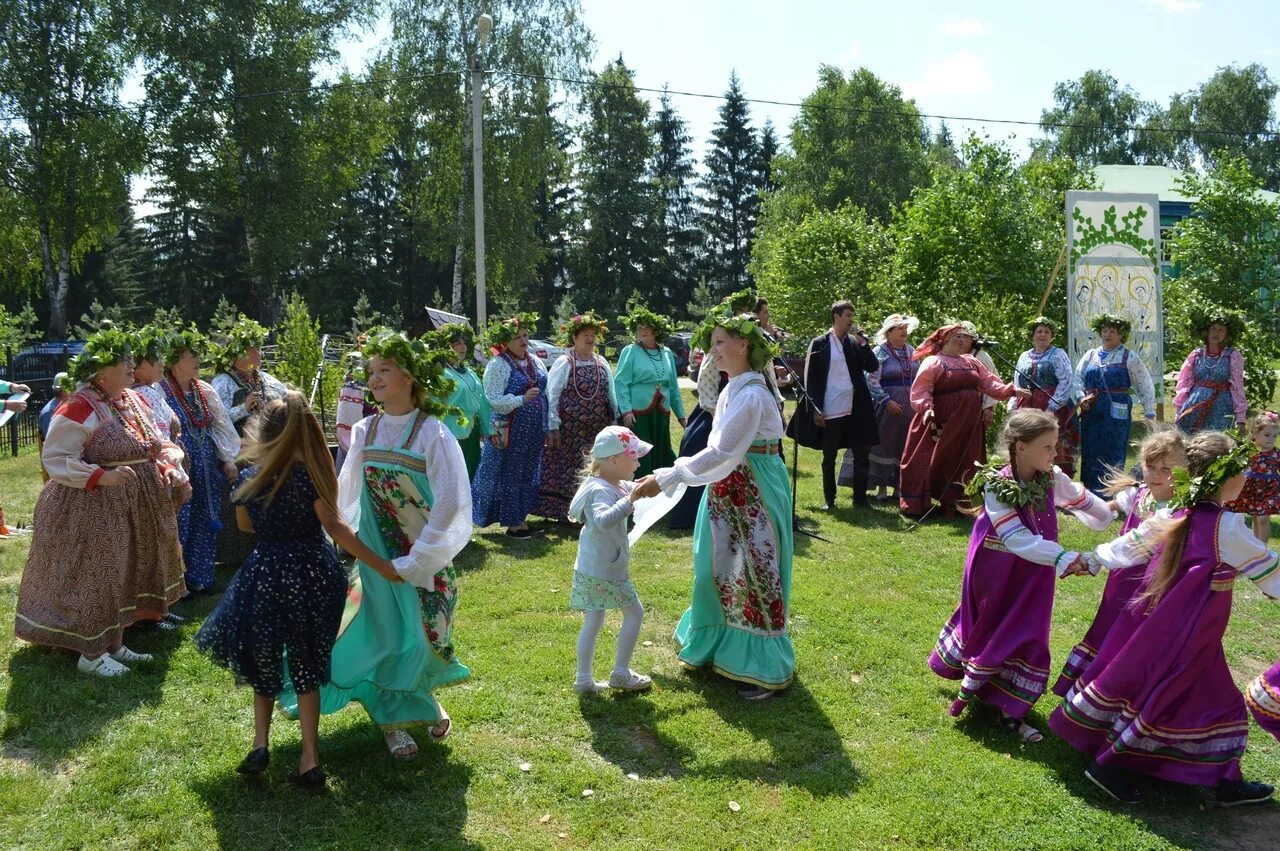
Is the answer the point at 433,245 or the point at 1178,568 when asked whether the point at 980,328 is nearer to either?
the point at 1178,568

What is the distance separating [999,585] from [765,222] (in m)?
39.0

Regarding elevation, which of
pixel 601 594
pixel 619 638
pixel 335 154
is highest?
pixel 335 154

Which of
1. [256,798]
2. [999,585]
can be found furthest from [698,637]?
[256,798]

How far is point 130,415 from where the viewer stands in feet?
18.3

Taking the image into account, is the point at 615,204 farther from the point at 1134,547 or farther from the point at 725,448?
the point at 1134,547

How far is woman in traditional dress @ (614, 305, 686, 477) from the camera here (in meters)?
9.31

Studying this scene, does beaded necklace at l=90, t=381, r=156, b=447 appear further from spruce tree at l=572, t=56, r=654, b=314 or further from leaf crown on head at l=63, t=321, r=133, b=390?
spruce tree at l=572, t=56, r=654, b=314

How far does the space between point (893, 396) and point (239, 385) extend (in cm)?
634

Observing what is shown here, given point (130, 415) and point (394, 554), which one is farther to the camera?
point (130, 415)

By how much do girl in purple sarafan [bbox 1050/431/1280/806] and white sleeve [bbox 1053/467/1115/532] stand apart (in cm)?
59

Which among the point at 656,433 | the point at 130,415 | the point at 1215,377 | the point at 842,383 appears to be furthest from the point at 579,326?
the point at 1215,377

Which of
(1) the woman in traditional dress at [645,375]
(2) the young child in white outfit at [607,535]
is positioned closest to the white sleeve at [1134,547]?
(2) the young child in white outfit at [607,535]

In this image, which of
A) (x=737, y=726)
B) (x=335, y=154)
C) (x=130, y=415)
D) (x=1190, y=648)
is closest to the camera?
(x=1190, y=648)

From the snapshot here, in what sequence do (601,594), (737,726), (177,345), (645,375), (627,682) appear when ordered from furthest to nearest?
(645,375)
(177,345)
(627,682)
(601,594)
(737,726)
